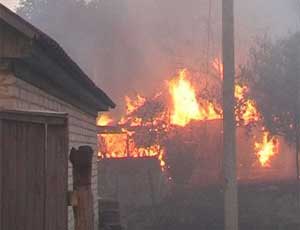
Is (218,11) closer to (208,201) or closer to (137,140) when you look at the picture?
(137,140)

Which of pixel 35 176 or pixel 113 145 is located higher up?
pixel 113 145

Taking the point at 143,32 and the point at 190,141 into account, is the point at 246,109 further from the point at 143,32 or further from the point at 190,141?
the point at 143,32

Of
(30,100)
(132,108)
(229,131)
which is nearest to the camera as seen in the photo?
(30,100)

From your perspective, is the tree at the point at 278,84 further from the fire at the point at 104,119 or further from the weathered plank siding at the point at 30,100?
the weathered plank siding at the point at 30,100

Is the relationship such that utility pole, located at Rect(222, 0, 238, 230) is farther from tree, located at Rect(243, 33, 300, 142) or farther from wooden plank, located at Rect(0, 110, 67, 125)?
tree, located at Rect(243, 33, 300, 142)

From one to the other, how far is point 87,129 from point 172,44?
27.2 m

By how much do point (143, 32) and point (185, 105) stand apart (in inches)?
522

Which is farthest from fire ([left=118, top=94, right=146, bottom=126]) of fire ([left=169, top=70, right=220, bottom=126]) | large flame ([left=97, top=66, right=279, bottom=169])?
fire ([left=169, top=70, right=220, bottom=126])

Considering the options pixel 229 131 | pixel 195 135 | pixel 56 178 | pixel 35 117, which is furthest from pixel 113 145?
pixel 35 117

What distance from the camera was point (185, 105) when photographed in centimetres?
3138

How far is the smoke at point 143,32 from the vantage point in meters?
38.6

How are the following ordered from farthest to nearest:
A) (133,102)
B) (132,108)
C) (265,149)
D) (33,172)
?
(133,102), (132,108), (265,149), (33,172)

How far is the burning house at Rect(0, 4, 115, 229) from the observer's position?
421cm

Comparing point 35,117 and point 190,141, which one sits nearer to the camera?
point 35,117
